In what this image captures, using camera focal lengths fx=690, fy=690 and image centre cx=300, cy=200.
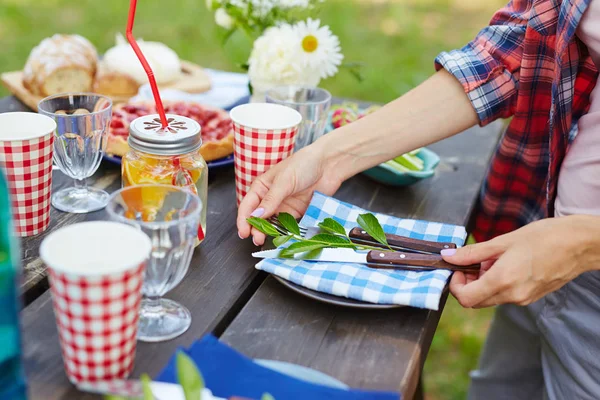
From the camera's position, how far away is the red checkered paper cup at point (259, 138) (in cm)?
122

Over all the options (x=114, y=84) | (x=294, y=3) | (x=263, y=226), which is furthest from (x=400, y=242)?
(x=114, y=84)

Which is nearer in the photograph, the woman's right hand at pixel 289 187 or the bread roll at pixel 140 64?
the woman's right hand at pixel 289 187

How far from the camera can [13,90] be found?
5.78 ft

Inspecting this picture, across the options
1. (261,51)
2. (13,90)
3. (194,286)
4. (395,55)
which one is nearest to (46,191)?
(194,286)

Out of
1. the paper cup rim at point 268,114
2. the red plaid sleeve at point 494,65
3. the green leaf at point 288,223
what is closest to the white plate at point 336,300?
the green leaf at point 288,223

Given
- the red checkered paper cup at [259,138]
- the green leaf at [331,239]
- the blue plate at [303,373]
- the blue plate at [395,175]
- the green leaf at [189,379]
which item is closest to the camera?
the green leaf at [189,379]

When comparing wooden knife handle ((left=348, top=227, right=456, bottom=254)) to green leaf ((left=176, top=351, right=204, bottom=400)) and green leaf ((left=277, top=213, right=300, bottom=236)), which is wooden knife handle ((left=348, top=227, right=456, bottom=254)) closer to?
green leaf ((left=277, top=213, right=300, bottom=236))

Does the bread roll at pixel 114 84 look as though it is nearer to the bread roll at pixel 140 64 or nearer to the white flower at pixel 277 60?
the bread roll at pixel 140 64

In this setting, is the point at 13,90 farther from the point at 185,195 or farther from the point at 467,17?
the point at 467,17

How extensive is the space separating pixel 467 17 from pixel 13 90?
3.80 metres

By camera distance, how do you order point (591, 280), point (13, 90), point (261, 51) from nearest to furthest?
point (591, 280), point (261, 51), point (13, 90)

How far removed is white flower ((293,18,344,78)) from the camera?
1563 mm

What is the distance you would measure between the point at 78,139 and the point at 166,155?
0.23m

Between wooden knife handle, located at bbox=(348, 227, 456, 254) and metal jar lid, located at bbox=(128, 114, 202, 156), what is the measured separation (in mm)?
299
